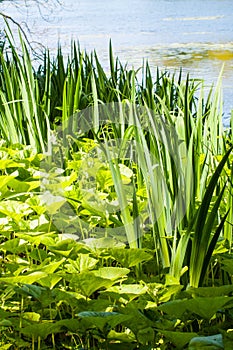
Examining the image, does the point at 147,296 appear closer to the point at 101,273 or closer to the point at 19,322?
the point at 101,273

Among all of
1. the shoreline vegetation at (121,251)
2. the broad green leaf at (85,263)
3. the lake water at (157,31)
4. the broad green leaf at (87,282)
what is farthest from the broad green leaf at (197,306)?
the lake water at (157,31)

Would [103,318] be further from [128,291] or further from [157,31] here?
[157,31]

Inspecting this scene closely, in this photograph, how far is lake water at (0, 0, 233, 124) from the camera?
18.4ft

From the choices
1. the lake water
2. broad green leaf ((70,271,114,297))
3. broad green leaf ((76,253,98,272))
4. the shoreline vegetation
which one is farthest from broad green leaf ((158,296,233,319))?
the lake water

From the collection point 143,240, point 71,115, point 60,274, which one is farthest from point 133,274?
point 71,115

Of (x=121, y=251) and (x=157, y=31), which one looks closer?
(x=121, y=251)

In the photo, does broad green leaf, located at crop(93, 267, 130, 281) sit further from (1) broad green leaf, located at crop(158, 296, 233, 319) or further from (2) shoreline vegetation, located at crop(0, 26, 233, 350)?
(1) broad green leaf, located at crop(158, 296, 233, 319)

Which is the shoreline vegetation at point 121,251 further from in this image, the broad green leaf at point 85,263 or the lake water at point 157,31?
the lake water at point 157,31

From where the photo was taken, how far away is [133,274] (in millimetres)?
1260

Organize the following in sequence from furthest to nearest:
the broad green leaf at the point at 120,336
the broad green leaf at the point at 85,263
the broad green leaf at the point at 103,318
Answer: the broad green leaf at the point at 85,263 → the broad green leaf at the point at 120,336 → the broad green leaf at the point at 103,318

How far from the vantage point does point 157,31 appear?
8.12m

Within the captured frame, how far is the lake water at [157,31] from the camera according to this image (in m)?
5.62

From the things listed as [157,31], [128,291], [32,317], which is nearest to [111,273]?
[128,291]

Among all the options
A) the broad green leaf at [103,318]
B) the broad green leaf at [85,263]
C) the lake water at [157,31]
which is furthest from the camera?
the lake water at [157,31]
